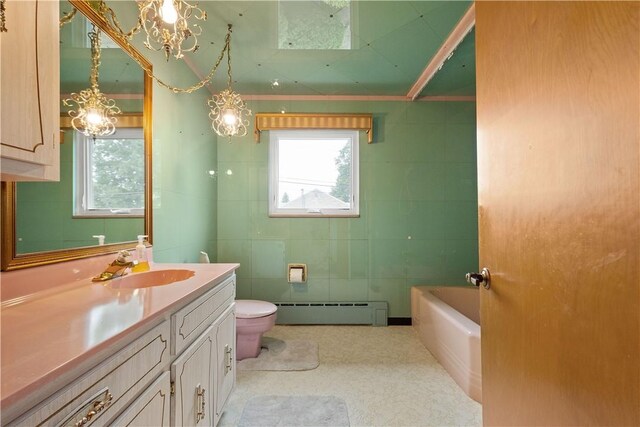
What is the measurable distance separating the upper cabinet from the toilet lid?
4.76ft

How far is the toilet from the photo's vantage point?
1.98m

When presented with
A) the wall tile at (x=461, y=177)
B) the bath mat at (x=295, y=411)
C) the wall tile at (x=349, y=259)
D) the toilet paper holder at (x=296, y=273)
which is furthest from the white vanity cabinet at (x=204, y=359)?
the wall tile at (x=461, y=177)

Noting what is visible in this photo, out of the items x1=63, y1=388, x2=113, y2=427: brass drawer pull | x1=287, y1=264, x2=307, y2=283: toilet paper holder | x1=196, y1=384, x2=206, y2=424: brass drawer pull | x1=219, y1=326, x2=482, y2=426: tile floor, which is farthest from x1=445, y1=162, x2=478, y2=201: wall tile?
x1=63, y1=388, x2=113, y2=427: brass drawer pull

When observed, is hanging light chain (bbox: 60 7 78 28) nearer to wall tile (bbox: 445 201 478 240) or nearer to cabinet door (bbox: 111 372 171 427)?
cabinet door (bbox: 111 372 171 427)

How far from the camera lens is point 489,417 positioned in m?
0.96

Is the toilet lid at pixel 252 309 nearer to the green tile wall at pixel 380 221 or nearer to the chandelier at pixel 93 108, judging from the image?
the green tile wall at pixel 380 221

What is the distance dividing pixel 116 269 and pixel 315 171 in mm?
1978

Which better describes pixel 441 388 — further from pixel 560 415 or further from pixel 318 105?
pixel 318 105

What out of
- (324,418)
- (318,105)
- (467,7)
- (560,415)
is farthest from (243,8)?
(324,418)

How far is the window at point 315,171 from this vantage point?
2811mm

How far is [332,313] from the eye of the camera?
2.75 m

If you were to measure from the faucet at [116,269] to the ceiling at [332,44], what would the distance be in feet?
4.06

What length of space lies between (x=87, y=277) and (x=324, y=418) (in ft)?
4.54

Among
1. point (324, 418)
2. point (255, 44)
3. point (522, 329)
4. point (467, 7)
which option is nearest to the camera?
point (522, 329)
